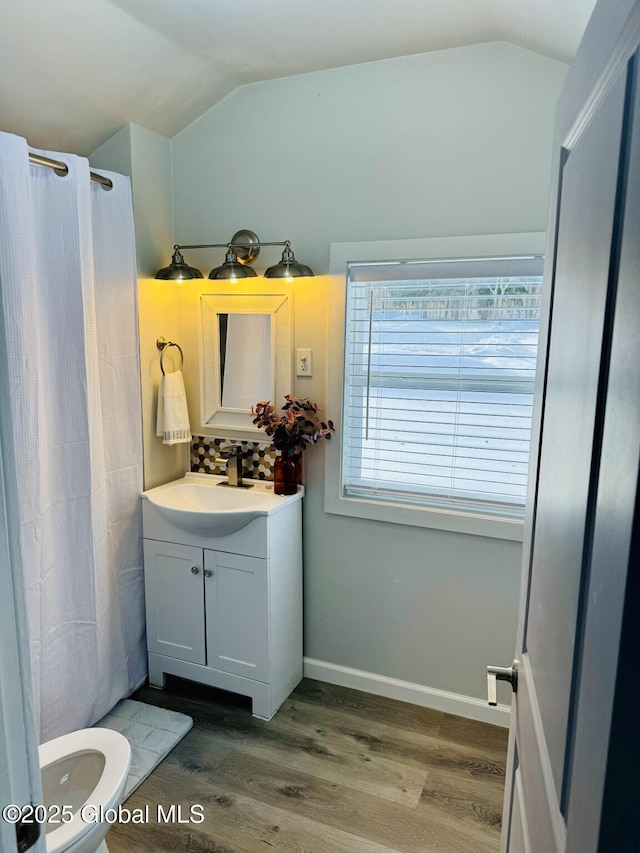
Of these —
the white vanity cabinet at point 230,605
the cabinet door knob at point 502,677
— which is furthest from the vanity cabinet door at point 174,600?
the cabinet door knob at point 502,677

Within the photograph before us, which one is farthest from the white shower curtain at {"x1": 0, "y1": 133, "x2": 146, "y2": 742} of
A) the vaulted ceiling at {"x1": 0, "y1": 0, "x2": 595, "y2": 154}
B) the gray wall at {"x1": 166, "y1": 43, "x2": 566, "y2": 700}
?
the gray wall at {"x1": 166, "y1": 43, "x2": 566, "y2": 700}

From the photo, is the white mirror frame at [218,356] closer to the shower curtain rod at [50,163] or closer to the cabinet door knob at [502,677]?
the shower curtain rod at [50,163]

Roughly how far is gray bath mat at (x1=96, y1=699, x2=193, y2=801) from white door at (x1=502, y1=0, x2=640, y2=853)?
5.40 feet

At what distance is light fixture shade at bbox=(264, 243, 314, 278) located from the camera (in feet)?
7.57

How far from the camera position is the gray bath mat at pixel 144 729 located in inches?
84.0

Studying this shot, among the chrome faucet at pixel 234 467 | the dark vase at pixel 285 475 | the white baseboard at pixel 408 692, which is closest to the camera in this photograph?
the white baseboard at pixel 408 692

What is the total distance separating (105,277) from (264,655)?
171 cm

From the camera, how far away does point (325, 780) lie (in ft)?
6.86

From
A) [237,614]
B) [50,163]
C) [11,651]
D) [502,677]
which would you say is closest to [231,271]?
[50,163]

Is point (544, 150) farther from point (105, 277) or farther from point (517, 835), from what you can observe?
point (517, 835)

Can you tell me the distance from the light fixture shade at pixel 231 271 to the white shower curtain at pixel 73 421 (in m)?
0.39

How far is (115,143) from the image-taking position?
7.97 ft

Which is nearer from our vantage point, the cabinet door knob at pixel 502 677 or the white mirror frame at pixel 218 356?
the cabinet door knob at pixel 502 677

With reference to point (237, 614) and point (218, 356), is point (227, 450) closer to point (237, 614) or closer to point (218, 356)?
point (218, 356)
